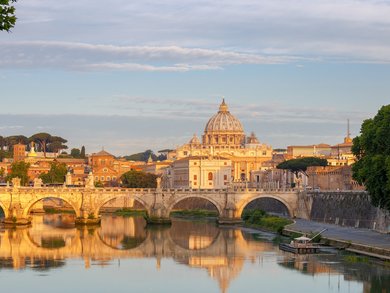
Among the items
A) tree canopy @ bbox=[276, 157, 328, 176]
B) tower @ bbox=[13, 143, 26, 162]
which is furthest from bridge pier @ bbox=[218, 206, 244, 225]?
tower @ bbox=[13, 143, 26, 162]

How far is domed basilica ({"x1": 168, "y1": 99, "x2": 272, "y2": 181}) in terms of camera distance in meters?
146

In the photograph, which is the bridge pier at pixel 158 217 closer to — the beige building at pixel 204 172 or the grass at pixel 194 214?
the grass at pixel 194 214

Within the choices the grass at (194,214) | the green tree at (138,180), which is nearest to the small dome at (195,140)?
the green tree at (138,180)

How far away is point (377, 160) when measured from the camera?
44.5m

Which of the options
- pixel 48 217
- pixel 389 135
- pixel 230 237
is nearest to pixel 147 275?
pixel 389 135

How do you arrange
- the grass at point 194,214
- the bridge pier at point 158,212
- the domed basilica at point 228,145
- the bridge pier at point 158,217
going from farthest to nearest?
the domed basilica at point 228,145
the grass at point 194,214
the bridge pier at point 158,212
the bridge pier at point 158,217

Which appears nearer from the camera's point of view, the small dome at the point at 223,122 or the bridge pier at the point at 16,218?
the bridge pier at the point at 16,218

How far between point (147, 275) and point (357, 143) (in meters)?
15.6

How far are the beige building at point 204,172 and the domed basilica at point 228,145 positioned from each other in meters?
17.1

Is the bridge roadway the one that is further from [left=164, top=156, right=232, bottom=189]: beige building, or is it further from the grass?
[left=164, top=156, right=232, bottom=189]: beige building

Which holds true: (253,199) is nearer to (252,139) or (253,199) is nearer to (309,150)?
(309,150)

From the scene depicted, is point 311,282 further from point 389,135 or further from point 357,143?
point 357,143

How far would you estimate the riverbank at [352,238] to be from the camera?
138 feet

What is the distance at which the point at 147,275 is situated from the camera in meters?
39.8
